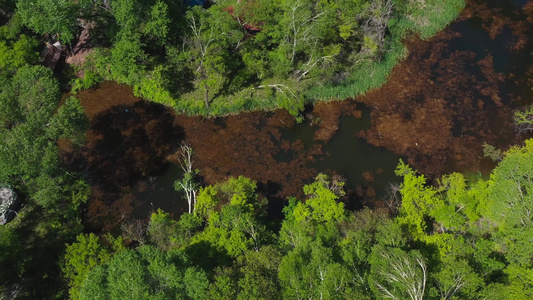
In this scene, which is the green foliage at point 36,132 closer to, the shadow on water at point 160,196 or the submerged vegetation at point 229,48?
the shadow on water at point 160,196

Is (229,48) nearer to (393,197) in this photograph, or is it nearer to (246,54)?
(246,54)

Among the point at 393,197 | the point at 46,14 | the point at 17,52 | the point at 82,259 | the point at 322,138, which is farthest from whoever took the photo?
the point at 322,138

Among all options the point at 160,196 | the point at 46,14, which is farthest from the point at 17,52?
the point at 160,196

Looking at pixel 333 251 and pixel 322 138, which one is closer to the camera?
pixel 333 251

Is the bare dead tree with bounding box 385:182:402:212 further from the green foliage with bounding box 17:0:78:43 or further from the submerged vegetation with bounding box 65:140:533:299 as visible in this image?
the green foliage with bounding box 17:0:78:43

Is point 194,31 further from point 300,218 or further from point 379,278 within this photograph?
point 379,278

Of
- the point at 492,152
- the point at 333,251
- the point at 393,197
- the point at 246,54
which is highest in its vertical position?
the point at 246,54

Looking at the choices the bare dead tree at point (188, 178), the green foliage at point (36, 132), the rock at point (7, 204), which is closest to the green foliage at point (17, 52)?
the green foliage at point (36, 132)
